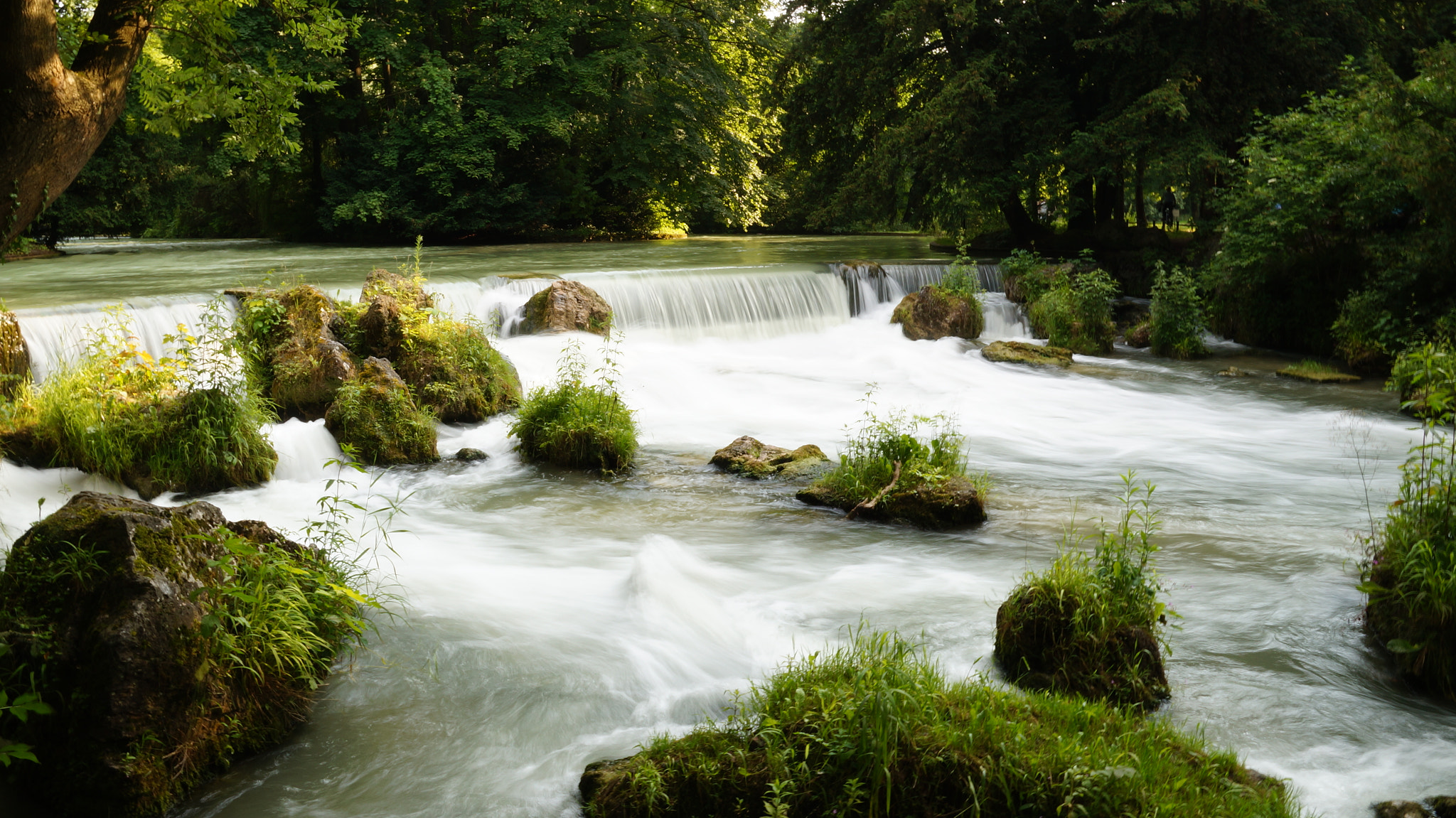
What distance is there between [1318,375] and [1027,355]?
4.01 metres

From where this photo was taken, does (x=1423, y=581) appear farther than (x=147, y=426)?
No

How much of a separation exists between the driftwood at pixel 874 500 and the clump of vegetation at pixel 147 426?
5.18m

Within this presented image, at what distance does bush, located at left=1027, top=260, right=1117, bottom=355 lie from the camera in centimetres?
1753

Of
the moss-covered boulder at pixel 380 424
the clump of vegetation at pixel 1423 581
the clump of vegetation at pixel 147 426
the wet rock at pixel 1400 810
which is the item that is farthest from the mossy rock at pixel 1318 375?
the clump of vegetation at pixel 147 426

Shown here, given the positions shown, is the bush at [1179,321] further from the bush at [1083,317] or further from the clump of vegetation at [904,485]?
the clump of vegetation at [904,485]

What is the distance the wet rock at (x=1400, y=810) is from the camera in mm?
4078

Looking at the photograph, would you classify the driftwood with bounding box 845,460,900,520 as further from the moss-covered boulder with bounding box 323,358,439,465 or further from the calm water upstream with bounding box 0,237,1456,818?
the moss-covered boulder with bounding box 323,358,439,465

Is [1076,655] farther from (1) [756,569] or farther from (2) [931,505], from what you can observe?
(2) [931,505]

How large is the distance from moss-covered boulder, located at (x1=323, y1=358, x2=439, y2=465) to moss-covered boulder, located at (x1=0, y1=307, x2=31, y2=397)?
9.10 feet

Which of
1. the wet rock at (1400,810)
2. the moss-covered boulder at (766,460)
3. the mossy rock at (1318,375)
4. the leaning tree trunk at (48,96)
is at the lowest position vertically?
the wet rock at (1400,810)

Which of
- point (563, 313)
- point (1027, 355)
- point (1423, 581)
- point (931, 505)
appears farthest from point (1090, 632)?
point (1027, 355)

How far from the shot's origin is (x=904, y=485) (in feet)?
27.4

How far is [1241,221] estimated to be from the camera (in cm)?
1662

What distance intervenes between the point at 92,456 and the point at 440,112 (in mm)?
20295
